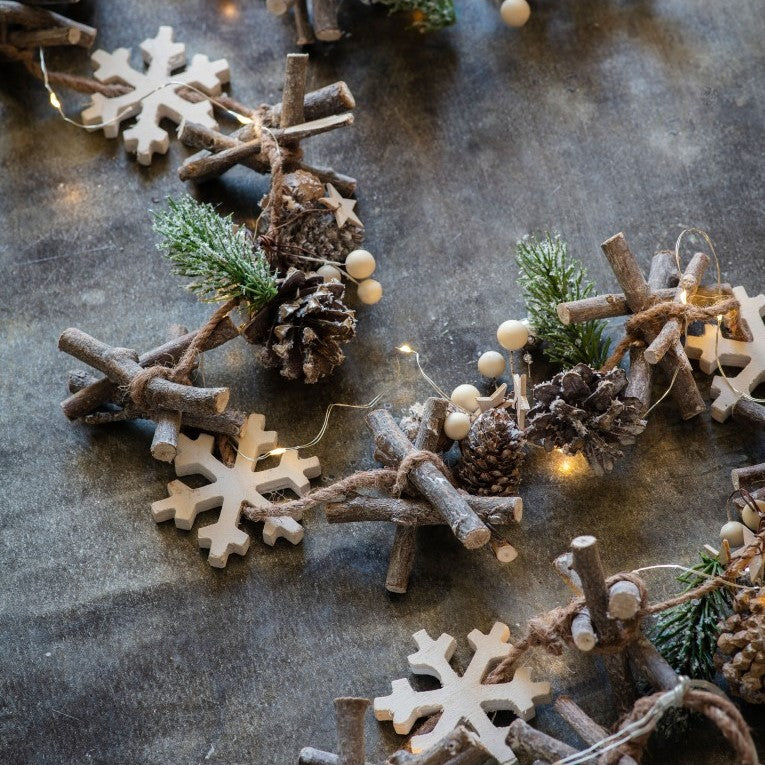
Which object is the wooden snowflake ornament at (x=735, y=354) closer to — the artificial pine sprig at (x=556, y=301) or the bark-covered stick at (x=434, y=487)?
the artificial pine sprig at (x=556, y=301)

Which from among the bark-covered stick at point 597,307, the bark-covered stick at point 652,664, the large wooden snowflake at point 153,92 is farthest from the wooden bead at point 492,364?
the large wooden snowflake at point 153,92

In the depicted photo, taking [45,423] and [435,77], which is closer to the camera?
[45,423]

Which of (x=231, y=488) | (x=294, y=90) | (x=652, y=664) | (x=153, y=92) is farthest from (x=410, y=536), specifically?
(x=153, y=92)

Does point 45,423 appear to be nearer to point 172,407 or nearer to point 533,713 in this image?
point 172,407

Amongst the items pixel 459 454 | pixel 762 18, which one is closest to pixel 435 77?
pixel 762 18

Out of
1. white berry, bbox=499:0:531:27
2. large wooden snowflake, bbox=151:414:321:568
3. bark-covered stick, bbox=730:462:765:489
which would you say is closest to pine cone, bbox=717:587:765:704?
bark-covered stick, bbox=730:462:765:489

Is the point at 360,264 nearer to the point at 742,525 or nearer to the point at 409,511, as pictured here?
the point at 409,511
